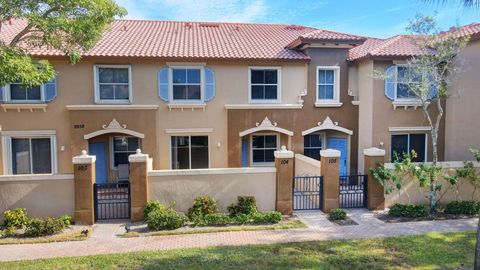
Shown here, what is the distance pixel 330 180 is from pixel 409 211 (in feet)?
9.45

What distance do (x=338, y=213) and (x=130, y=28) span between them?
1479cm

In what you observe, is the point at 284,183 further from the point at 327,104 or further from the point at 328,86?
the point at 328,86

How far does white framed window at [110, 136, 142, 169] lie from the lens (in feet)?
56.7

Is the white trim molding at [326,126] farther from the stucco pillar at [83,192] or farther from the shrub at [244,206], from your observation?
the stucco pillar at [83,192]

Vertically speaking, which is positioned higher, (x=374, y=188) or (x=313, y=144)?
(x=313, y=144)

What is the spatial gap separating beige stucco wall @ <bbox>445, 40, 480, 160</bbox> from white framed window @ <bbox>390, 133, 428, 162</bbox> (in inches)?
41.1

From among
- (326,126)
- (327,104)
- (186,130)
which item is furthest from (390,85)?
(186,130)

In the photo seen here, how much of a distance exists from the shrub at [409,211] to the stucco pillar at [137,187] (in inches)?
345

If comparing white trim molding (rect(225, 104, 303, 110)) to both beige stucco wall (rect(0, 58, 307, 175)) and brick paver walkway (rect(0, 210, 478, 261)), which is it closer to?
beige stucco wall (rect(0, 58, 307, 175))

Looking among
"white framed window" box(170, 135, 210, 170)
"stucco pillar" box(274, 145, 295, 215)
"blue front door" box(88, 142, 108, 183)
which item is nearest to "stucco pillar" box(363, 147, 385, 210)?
"stucco pillar" box(274, 145, 295, 215)

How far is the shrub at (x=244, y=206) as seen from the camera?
12438 millimetres

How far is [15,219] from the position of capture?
1145 cm

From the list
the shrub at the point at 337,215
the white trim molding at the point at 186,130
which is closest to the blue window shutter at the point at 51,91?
the white trim molding at the point at 186,130

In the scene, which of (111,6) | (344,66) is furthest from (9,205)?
(344,66)
